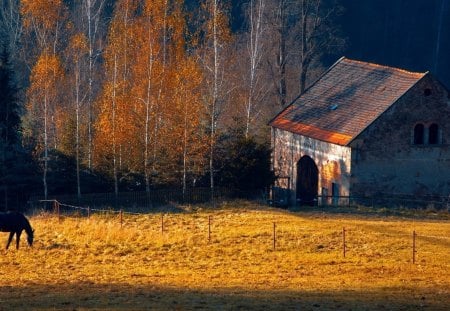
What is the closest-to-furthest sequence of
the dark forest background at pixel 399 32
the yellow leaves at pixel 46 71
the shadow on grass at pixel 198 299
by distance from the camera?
1. the shadow on grass at pixel 198 299
2. the yellow leaves at pixel 46 71
3. the dark forest background at pixel 399 32

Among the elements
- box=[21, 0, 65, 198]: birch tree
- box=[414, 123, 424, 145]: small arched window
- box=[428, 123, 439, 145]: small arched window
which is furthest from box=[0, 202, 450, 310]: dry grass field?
box=[21, 0, 65, 198]: birch tree

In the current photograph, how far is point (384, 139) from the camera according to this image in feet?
143

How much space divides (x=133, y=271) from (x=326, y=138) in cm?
2065

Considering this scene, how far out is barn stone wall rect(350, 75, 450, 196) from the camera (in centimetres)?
4338

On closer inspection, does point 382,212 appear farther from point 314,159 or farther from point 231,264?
point 231,264

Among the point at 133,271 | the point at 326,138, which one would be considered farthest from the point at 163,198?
the point at 133,271

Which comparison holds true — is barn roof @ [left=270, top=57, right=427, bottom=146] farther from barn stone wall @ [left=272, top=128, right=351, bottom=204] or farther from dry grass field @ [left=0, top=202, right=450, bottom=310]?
dry grass field @ [left=0, top=202, right=450, bottom=310]

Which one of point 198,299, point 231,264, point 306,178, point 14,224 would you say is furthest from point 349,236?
point 306,178

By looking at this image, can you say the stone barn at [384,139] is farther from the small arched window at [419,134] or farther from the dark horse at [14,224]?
the dark horse at [14,224]

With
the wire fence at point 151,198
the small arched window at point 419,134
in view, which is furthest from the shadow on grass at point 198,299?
the small arched window at point 419,134

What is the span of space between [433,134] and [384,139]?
2954 millimetres

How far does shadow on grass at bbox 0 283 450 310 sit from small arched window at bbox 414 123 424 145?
21.7 m

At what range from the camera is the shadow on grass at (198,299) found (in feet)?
68.5

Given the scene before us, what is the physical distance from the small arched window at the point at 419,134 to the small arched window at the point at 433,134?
46cm
